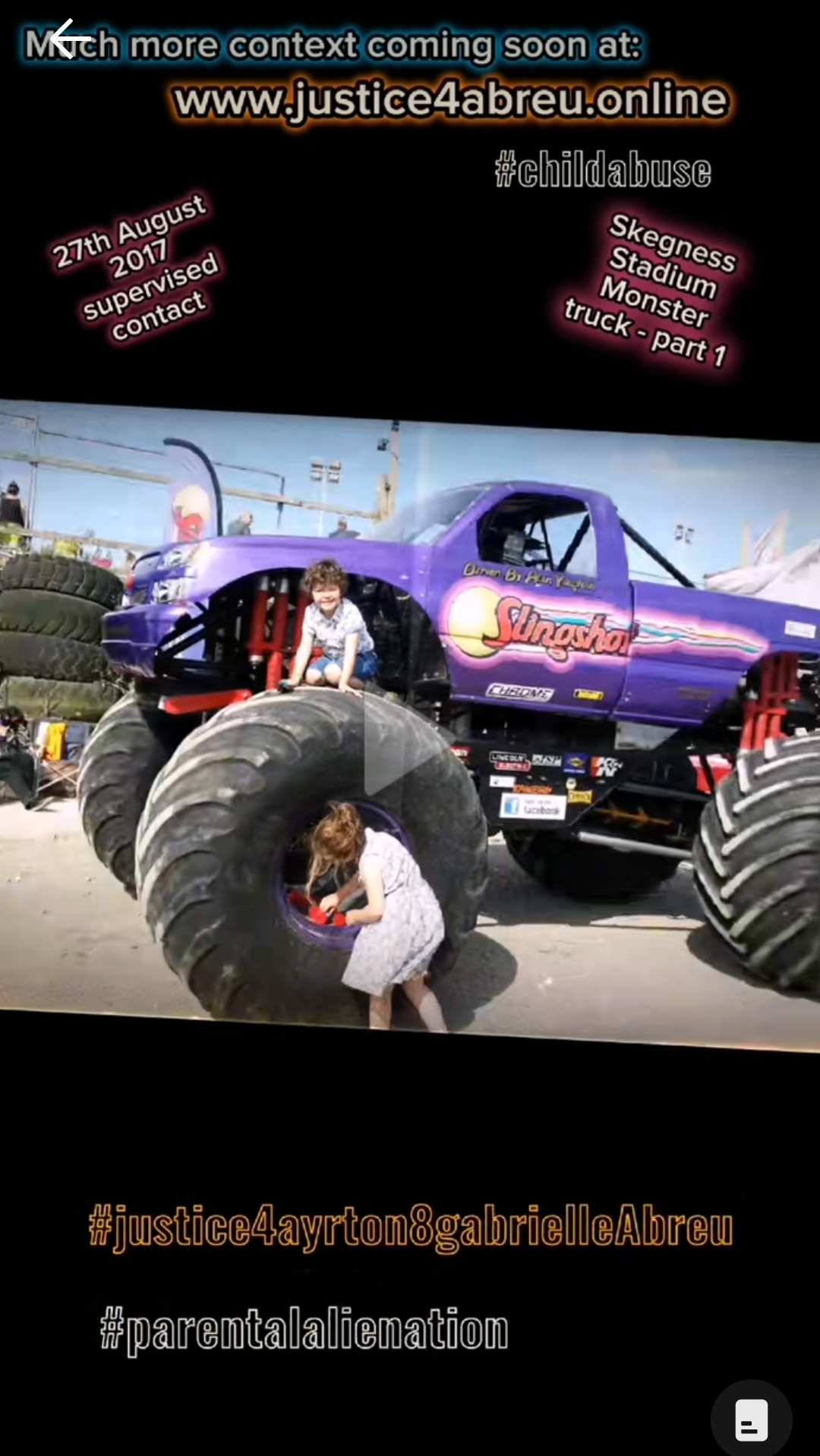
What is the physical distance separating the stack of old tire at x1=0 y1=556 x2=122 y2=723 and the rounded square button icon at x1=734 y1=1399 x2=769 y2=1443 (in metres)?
2.74

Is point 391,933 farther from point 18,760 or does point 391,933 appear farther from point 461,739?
point 18,760

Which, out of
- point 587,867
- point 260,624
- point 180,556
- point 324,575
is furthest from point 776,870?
point 180,556

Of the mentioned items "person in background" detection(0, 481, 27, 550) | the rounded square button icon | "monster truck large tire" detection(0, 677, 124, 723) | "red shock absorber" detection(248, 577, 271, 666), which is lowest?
the rounded square button icon

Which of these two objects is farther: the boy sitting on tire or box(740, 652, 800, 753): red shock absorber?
box(740, 652, 800, 753): red shock absorber

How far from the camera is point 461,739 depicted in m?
2.96

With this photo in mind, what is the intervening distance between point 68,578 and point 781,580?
2232mm

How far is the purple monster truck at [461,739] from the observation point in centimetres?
255

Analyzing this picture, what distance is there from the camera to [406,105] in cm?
281

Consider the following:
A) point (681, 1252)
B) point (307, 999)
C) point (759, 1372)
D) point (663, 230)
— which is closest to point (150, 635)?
point (307, 999)

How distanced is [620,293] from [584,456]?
1.92ft

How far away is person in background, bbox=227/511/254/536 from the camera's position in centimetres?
273

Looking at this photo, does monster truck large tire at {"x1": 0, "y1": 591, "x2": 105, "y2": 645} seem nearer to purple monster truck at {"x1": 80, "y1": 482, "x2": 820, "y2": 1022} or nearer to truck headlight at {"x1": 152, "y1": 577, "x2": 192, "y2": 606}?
purple monster truck at {"x1": 80, "y1": 482, "x2": 820, "y2": 1022}

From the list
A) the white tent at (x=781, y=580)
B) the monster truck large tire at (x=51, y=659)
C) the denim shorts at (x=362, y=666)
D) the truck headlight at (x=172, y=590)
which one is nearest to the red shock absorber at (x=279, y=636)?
the denim shorts at (x=362, y=666)

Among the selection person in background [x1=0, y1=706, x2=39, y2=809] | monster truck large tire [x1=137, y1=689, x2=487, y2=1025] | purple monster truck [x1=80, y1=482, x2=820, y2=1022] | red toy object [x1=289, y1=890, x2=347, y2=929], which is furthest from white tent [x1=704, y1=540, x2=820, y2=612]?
person in background [x1=0, y1=706, x2=39, y2=809]
